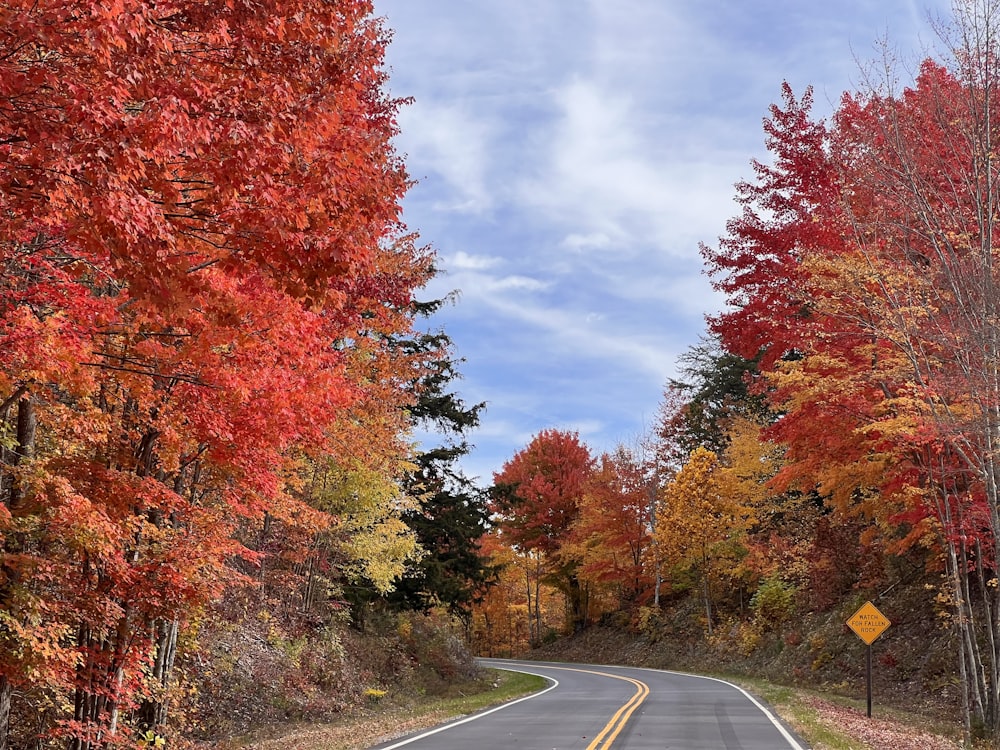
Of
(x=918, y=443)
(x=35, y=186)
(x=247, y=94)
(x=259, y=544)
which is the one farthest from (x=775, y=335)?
(x=35, y=186)

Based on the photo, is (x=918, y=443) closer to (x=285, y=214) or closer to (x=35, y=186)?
(x=285, y=214)

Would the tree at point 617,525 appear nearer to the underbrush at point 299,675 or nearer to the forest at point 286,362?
the forest at point 286,362

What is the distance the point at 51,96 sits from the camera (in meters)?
5.06

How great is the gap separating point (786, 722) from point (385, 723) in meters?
7.93

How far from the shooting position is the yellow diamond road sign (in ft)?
63.2

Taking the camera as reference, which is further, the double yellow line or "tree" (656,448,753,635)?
"tree" (656,448,753,635)

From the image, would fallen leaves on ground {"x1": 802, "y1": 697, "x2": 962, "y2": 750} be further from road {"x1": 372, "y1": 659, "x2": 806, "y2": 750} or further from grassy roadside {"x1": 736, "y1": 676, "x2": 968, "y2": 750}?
road {"x1": 372, "y1": 659, "x2": 806, "y2": 750}

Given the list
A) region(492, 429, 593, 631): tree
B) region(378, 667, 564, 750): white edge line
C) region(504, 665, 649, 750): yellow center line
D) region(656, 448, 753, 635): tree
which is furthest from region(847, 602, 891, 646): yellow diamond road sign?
region(492, 429, 593, 631): tree

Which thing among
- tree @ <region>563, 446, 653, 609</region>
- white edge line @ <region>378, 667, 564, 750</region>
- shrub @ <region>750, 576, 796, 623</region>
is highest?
tree @ <region>563, 446, 653, 609</region>

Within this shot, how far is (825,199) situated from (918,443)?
6.87 metres

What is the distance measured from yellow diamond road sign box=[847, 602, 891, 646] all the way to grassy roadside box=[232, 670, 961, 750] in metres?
1.77

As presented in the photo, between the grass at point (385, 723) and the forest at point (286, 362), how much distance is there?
95 centimetres

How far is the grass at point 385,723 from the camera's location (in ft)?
44.8

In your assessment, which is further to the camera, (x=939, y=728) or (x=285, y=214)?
(x=939, y=728)
